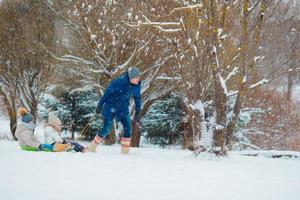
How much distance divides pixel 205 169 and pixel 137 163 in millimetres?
828

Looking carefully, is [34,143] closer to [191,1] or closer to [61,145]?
[61,145]

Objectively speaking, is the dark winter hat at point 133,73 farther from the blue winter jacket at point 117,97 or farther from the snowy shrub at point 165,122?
the snowy shrub at point 165,122

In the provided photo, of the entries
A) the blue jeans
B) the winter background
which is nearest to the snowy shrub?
the winter background

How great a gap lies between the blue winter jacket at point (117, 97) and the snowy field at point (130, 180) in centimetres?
178

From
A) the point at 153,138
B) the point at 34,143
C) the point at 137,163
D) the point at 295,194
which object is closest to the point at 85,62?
the point at 153,138

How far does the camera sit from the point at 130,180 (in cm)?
378

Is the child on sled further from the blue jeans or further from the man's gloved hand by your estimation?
the blue jeans

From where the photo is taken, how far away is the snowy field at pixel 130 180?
3244 mm

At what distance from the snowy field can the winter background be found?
0.05ft

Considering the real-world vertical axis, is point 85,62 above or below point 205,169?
above

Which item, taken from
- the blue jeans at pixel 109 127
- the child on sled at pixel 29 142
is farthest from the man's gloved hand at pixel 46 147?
the blue jeans at pixel 109 127

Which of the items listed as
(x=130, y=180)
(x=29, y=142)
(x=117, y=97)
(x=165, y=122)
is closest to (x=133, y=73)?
(x=117, y=97)

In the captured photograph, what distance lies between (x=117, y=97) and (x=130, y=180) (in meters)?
3.05

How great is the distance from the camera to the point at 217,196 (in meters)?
3.40
